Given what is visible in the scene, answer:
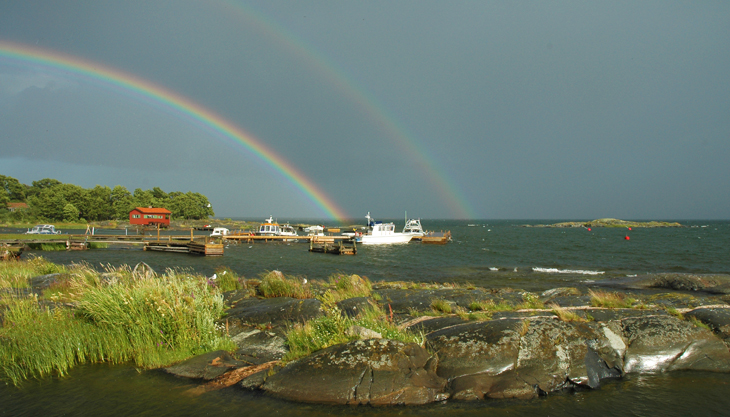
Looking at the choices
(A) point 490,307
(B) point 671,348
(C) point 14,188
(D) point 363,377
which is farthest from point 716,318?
(C) point 14,188

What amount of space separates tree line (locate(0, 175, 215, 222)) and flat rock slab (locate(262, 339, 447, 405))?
130 metres

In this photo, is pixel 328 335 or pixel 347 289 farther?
pixel 347 289

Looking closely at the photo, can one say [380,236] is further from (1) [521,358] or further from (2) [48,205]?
(2) [48,205]

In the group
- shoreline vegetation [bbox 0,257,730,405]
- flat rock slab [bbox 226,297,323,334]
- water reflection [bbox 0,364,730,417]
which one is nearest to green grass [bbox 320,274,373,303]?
flat rock slab [bbox 226,297,323,334]

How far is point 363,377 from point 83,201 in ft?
457

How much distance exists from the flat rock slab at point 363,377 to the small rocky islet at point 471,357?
0.02 metres

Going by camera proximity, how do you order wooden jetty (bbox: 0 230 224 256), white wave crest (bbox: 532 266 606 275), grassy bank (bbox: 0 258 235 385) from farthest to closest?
1. wooden jetty (bbox: 0 230 224 256)
2. white wave crest (bbox: 532 266 606 275)
3. grassy bank (bbox: 0 258 235 385)

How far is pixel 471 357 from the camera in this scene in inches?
272

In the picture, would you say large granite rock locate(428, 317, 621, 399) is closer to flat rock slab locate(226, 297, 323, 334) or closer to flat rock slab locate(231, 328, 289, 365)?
flat rock slab locate(231, 328, 289, 365)

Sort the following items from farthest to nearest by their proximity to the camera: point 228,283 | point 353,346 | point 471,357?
point 228,283 → point 471,357 → point 353,346

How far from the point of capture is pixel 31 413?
5.77 metres

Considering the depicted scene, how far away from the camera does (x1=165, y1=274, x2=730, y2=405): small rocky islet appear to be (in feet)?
20.6

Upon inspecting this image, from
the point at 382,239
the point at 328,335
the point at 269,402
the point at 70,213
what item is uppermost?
the point at 70,213

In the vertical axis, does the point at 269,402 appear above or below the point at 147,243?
above
